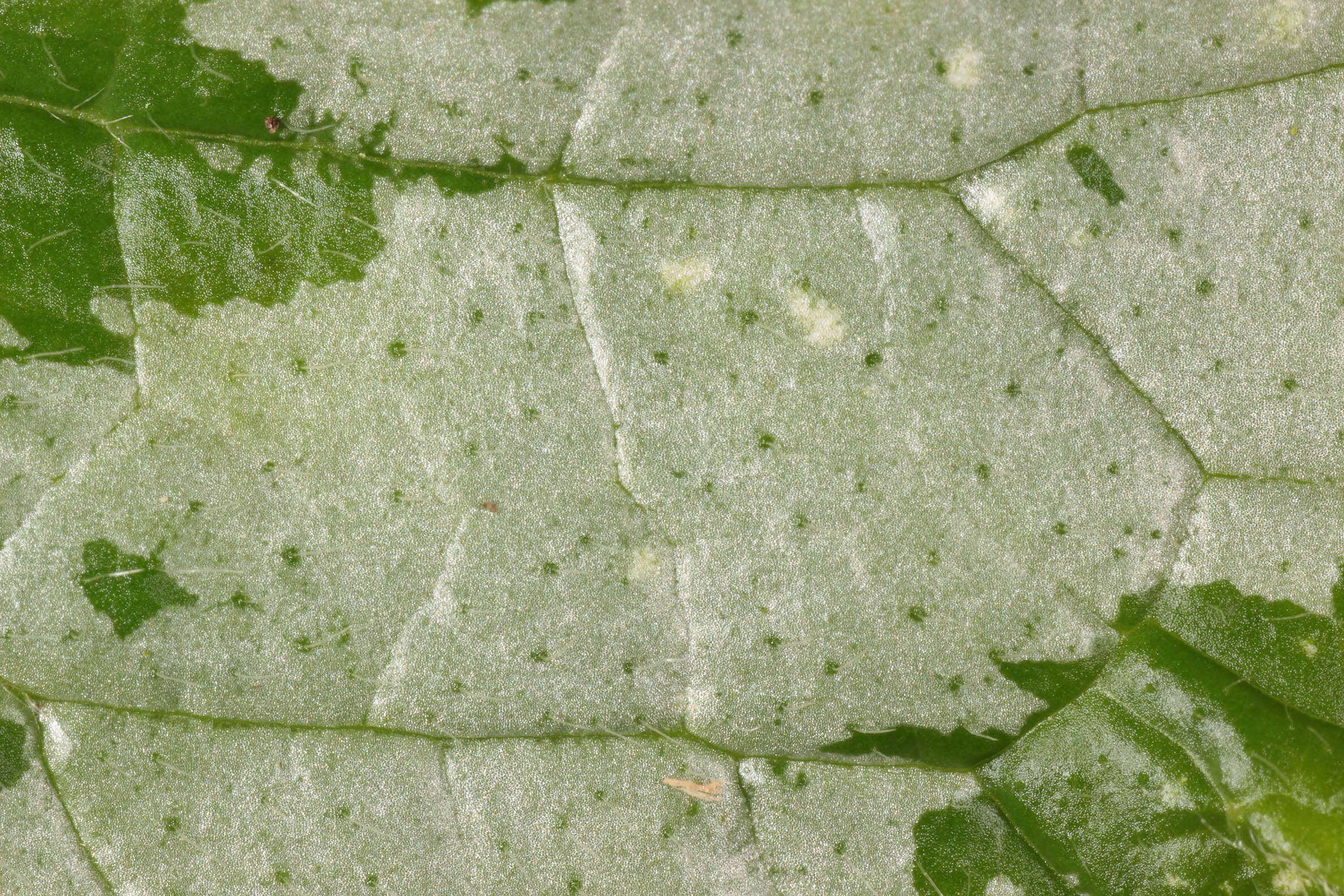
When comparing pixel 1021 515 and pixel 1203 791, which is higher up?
pixel 1021 515

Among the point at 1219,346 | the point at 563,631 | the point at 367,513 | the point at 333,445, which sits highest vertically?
the point at 1219,346

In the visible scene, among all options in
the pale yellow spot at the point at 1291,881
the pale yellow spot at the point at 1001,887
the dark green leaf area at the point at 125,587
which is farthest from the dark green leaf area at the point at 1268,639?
the dark green leaf area at the point at 125,587

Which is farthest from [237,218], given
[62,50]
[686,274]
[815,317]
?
[815,317]

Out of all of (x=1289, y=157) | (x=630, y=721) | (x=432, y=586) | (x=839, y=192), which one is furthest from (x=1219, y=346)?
(x=432, y=586)

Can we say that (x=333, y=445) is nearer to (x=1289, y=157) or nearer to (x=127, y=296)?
(x=127, y=296)

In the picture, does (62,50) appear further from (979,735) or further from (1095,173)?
(979,735)

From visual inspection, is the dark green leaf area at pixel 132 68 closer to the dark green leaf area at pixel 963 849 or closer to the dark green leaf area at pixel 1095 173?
the dark green leaf area at pixel 1095 173
